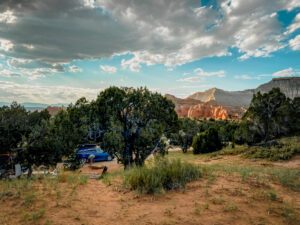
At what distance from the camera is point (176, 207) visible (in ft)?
15.6

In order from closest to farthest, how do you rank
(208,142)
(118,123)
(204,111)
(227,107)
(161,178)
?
(161,178) → (118,123) → (208,142) → (204,111) → (227,107)

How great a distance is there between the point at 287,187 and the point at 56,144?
10950 mm

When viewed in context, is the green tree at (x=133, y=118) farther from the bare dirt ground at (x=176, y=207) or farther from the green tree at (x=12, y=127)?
the bare dirt ground at (x=176, y=207)

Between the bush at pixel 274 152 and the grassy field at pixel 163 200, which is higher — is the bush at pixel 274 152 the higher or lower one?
the lower one

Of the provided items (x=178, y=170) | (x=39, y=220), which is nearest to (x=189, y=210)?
(x=178, y=170)

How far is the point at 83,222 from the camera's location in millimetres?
4109

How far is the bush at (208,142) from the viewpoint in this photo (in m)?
29.3

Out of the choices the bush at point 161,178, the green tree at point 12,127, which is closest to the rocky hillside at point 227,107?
the bush at point 161,178

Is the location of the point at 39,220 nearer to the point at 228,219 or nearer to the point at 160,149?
the point at 228,219

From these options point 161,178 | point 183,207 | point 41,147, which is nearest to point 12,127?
point 41,147

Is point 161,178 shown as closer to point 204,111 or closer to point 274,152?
point 274,152

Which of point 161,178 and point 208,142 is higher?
point 161,178

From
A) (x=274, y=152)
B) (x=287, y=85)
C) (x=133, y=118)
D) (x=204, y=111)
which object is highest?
(x=287, y=85)

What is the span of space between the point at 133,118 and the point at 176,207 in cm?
925
